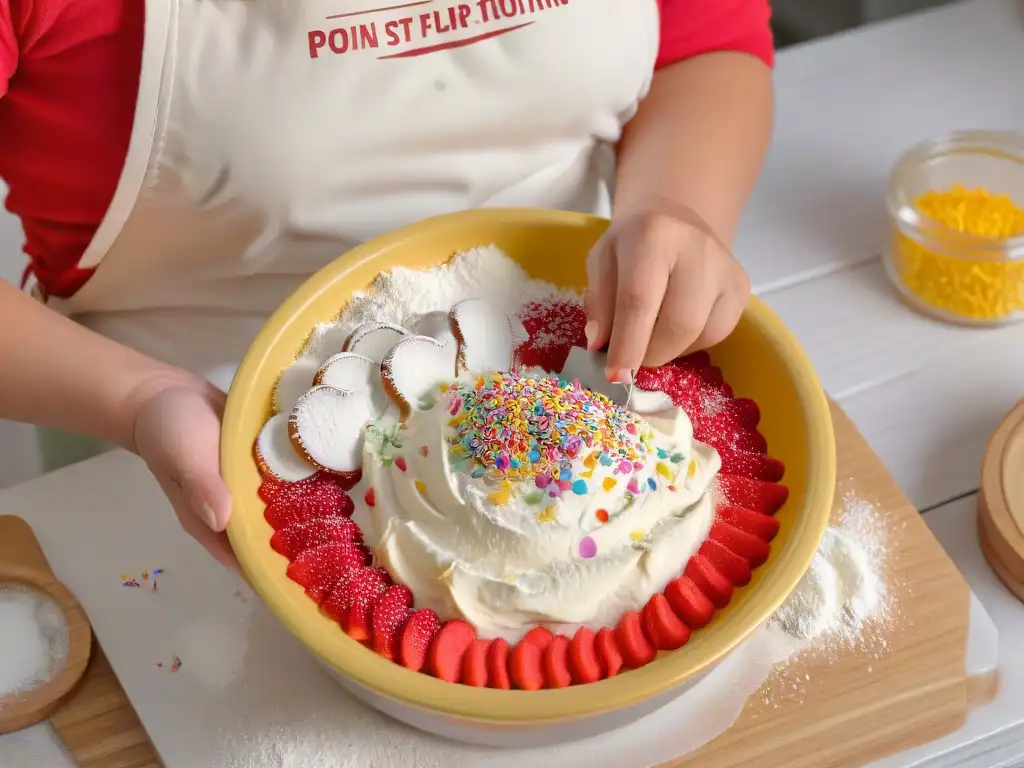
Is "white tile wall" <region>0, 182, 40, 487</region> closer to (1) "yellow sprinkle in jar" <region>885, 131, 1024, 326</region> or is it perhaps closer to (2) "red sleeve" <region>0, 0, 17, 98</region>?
(2) "red sleeve" <region>0, 0, 17, 98</region>

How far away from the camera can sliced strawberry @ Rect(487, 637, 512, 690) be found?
0.63 meters

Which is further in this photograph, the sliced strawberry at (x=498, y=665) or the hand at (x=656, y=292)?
the hand at (x=656, y=292)

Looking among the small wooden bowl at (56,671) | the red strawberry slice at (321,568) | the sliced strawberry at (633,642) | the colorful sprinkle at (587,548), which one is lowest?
the small wooden bowl at (56,671)

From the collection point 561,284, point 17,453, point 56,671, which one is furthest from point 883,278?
point 17,453

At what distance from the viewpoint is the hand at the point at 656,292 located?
0.74 metres

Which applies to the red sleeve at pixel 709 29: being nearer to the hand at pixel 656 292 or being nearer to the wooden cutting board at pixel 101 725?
the hand at pixel 656 292

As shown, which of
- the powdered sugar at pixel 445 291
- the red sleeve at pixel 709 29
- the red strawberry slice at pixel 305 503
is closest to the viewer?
the red strawberry slice at pixel 305 503

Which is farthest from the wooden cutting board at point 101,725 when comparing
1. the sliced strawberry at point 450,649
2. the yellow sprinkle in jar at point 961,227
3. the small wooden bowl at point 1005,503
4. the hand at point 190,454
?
the yellow sprinkle in jar at point 961,227

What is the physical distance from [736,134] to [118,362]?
1.77 ft

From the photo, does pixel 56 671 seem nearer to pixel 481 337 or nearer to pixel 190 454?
pixel 190 454

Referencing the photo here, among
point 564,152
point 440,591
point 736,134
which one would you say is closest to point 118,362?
point 440,591

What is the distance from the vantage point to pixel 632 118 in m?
0.98

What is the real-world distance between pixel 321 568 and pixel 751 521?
0.27 m

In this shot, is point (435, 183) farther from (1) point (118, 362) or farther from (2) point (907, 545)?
(2) point (907, 545)
